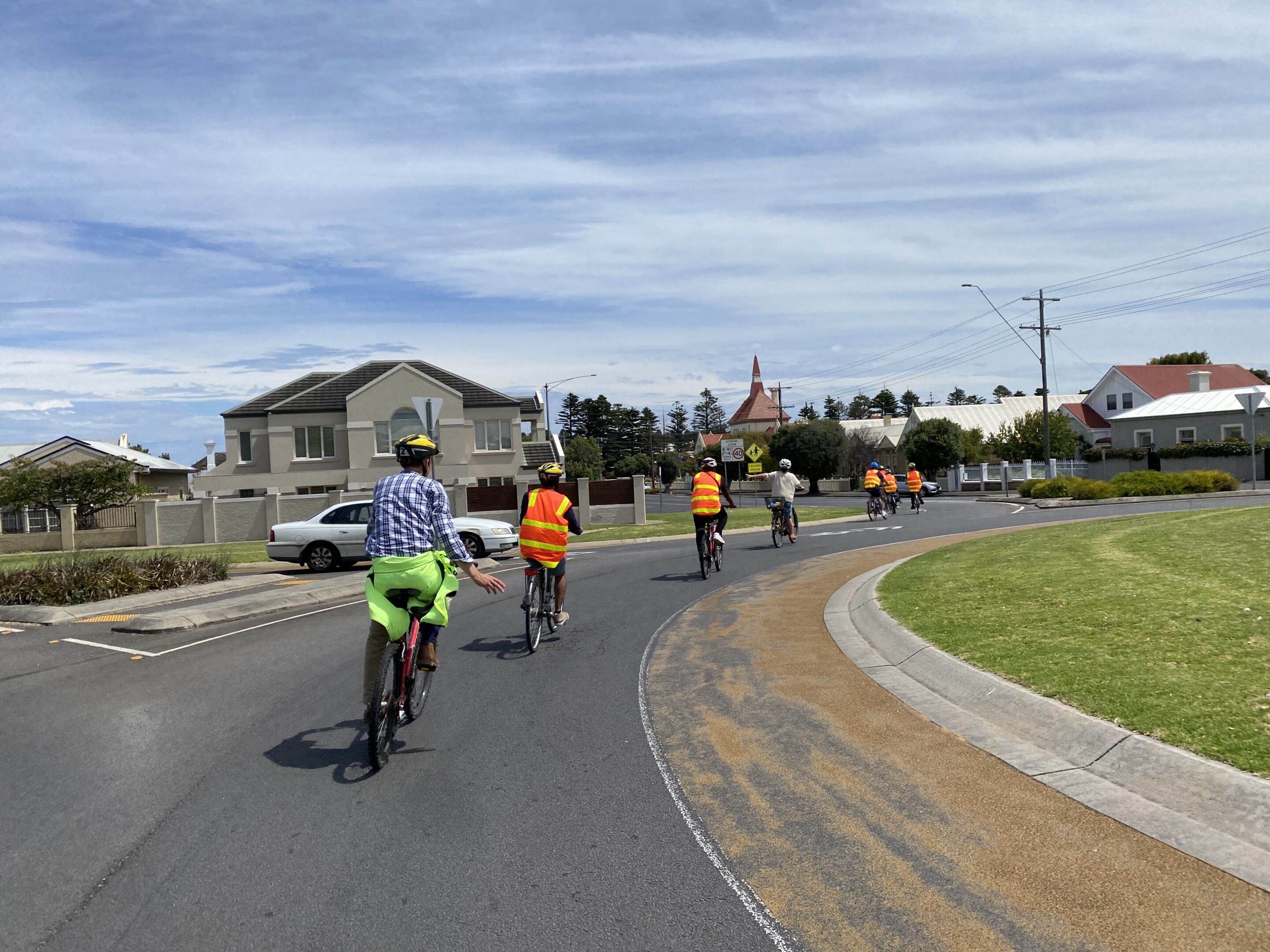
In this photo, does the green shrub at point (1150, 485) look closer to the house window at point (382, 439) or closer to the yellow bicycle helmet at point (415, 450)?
the house window at point (382, 439)

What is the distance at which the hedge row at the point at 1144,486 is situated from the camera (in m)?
36.5

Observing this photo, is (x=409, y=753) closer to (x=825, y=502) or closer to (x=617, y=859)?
(x=617, y=859)

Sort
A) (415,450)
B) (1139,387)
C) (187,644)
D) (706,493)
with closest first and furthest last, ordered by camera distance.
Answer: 1. (415,450)
2. (187,644)
3. (706,493)
4. (1139,387)

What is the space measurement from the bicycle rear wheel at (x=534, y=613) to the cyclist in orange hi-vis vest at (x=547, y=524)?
19 centimetres

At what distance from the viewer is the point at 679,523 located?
116 ft

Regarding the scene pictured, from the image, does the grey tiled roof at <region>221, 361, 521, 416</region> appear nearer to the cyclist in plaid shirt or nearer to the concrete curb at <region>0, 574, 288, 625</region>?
the concrete curb at <region>0, 574, 288, 625</region>

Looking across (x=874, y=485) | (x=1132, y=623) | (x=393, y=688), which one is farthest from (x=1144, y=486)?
(x=393, y=688)

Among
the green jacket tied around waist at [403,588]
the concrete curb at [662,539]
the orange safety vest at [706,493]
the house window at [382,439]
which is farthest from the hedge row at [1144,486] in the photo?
the green jacket tied around waist at [403,588]

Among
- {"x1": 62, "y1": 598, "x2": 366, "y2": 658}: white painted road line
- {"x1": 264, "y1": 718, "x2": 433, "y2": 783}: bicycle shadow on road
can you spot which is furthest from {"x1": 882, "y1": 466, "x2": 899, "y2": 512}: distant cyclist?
{"x1": 264, "y1": 718, "x2": 433, "y2": 783}: bicycle shadow on road

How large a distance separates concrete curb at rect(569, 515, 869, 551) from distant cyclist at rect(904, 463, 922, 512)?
3.03 meters

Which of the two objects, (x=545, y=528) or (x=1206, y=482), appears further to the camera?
(x=1206, y=482)

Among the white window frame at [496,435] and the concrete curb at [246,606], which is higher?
the white window frame at [496,435]

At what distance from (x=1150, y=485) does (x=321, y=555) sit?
30.1 m

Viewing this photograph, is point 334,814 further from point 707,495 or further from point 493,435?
point 493,435
